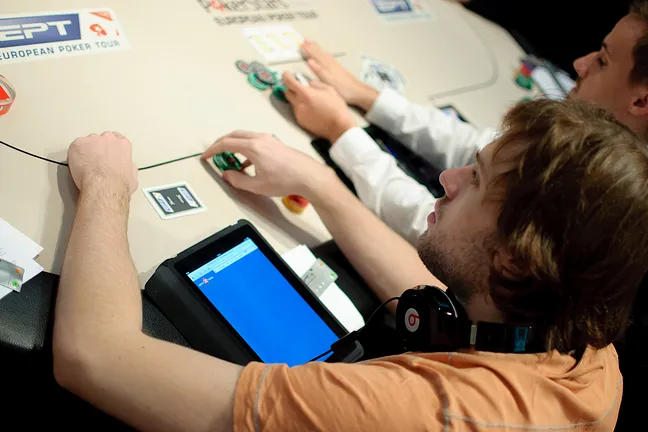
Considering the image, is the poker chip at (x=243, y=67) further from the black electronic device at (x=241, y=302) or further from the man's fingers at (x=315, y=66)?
the black electronic device at (x=241, y=302)

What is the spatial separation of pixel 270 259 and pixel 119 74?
531mm

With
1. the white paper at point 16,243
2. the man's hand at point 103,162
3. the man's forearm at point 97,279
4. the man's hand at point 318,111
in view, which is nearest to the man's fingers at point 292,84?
the man's hand at point 318,111

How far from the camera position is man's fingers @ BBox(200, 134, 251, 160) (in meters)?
1.11

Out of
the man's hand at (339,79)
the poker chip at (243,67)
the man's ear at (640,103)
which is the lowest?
the man's ear at (640,103)

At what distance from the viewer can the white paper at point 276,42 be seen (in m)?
1.49

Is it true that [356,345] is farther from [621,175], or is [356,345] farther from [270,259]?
[621,175]

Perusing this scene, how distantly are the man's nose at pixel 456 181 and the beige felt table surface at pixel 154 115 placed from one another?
1.09 feet

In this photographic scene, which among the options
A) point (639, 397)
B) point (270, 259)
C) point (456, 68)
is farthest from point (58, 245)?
point (456, 68)

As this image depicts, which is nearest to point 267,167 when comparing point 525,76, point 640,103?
point 640,103

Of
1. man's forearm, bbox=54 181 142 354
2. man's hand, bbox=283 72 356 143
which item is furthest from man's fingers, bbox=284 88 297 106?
man's forearm, bbox=54 181 142 354

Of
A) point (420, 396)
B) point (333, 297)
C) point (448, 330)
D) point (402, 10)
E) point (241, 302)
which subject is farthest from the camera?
point (402, 10)

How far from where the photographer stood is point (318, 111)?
4.42 feet

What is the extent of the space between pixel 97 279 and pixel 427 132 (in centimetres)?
102

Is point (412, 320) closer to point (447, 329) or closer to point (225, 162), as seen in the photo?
point (447, 329)
